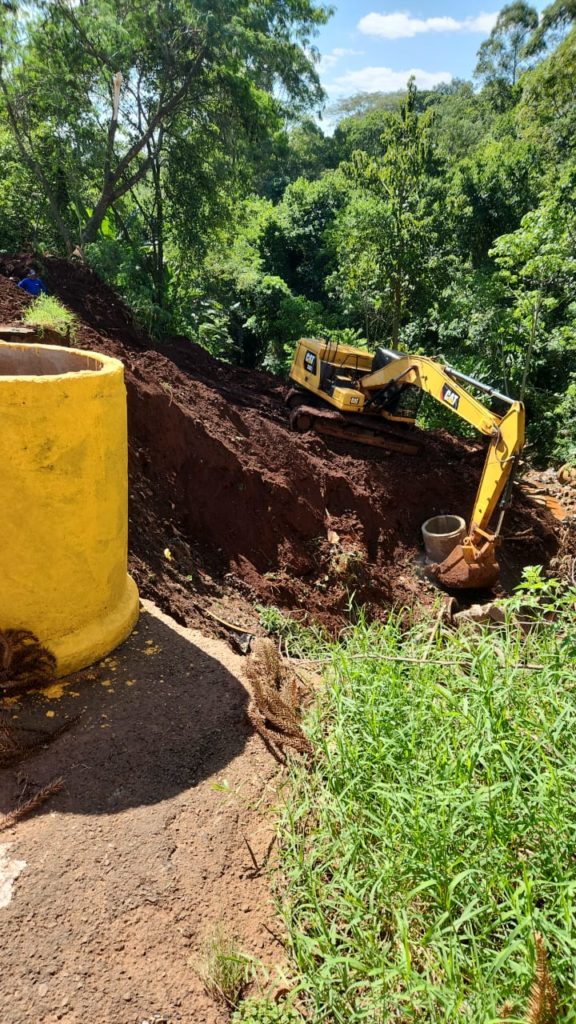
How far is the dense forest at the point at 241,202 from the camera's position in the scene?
37.7ft

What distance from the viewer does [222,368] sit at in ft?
42.2

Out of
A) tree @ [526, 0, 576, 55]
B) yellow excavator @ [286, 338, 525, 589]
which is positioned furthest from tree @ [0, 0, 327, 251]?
tree @ [526, 0, 576, 55]

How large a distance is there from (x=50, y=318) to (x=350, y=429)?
512 cm

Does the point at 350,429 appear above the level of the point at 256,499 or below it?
above

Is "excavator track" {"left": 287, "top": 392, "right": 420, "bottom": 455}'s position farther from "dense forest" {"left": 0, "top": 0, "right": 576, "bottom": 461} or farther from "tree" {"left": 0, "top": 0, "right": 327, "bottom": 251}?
"tree" {"left": 0, "top": 0, "right": 327, "bottom": 251}

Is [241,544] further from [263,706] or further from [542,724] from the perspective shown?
[542,724]

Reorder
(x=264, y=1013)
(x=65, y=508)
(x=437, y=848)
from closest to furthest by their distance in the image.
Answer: (x=264, y=1013) → (x=437, y=848) → (x=65, y=508)

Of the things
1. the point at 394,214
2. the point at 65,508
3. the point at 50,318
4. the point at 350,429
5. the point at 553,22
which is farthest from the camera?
the point at 553,22

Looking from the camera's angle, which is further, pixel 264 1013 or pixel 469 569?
pixel 469 569

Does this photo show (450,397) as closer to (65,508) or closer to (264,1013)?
(65,508)

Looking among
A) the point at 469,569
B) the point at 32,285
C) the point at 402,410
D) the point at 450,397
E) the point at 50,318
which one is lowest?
the point at 469,569

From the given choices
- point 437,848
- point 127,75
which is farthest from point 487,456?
point 127,75

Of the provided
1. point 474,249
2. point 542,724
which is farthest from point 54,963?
point 474,249

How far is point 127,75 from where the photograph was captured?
12.1 m
